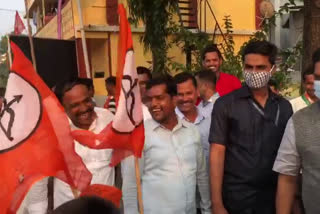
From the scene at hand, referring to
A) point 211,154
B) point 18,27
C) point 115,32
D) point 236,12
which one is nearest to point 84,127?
point 211,154

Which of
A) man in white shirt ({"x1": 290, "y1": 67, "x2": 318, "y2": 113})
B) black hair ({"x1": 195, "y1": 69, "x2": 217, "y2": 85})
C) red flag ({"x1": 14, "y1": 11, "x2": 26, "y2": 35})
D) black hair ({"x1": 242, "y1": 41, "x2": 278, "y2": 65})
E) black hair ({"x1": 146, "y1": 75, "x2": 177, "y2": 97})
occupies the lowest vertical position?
man in white shirt ({"x1": 290, "y1": 67, "x2": 318, "y2": 113})

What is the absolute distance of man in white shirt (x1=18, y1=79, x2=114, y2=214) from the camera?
244 centimetres

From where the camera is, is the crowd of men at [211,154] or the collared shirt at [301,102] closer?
the crowd of men at [211,154]

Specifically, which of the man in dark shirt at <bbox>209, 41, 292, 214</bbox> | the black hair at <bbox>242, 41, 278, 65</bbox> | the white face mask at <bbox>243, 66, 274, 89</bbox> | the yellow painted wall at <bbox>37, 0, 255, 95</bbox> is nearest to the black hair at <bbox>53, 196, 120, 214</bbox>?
the man in dark shirt at <bbox>209, 41, 292, 214</bbox>

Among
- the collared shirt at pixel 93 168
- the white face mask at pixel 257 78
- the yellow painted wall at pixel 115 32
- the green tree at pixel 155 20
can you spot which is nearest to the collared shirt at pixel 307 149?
the white face mask at pixel 257 78

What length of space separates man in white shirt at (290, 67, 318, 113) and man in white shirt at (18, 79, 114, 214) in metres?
1.70

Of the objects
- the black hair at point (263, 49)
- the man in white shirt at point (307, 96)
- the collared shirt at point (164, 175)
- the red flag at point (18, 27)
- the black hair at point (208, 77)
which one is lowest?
the collared shirt at point (164, 175)

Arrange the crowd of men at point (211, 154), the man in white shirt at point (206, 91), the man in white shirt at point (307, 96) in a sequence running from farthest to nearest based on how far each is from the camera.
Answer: the man in white shirt at point (206, 91)
the man in white shirt at point (307, 96)
the crowd of men at point (211, 154)

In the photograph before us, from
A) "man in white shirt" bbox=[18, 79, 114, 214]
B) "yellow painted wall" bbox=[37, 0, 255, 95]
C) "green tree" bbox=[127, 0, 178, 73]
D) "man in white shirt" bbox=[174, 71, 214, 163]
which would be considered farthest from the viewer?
"yellow painted wall" bbox=[37, 0, 255, 95]

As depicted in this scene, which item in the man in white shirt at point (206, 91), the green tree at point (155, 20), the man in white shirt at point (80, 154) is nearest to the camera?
the man in white shirt at point (80, 154)

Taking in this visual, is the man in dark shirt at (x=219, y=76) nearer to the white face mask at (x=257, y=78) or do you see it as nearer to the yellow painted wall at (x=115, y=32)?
the white face mask at (x=257, y=78)

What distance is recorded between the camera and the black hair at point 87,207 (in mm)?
1330

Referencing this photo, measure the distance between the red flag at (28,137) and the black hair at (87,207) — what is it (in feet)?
2.62

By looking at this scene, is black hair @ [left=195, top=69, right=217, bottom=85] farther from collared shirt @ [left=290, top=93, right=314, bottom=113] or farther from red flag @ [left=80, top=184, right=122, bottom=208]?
red flag @ [left=80, top=184, right=122, bottom=208]
